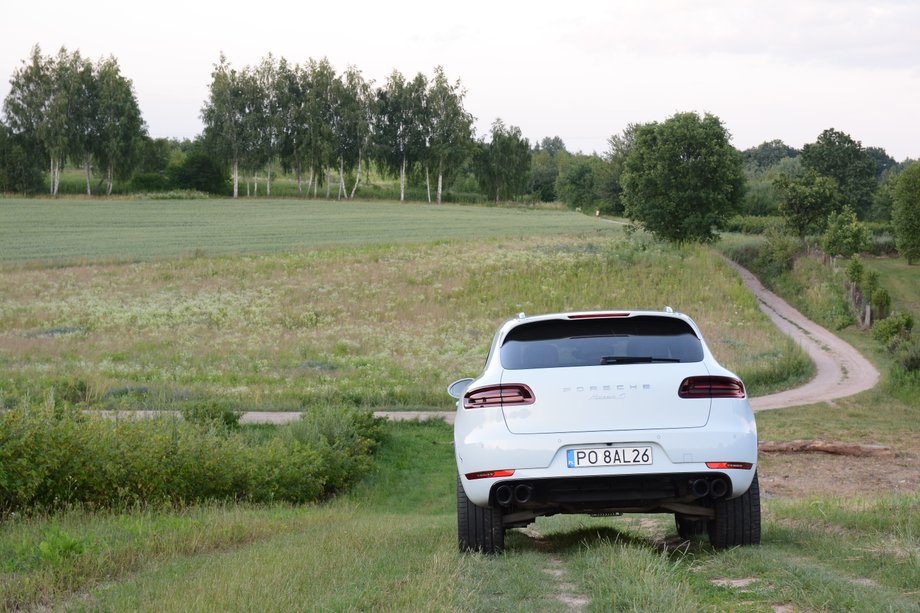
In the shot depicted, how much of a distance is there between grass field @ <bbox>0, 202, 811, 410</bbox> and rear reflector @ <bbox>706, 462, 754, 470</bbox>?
54.9 ft

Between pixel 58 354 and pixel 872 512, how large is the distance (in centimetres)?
3097

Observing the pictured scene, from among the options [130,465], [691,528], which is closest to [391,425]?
[130,465]

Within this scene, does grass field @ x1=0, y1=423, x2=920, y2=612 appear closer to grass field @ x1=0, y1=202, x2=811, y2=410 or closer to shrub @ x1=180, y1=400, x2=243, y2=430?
shrub @ x1=180, y1=400, x2=243, y2=430

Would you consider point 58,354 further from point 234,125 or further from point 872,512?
point 234,125

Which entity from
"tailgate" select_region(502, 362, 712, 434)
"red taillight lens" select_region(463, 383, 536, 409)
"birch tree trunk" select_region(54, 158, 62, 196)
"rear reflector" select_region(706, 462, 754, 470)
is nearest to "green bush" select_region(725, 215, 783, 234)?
"birch tree trunk" select_region(54, 158, 62, 196)

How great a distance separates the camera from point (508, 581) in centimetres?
583

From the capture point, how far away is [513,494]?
269 inches

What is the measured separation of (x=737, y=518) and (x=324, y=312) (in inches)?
1542

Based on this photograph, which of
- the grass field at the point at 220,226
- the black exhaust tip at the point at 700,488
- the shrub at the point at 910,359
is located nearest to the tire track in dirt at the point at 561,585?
the black exhaust tip at the point at 700,488

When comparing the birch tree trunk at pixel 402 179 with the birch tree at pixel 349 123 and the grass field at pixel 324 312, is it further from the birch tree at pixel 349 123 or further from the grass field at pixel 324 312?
the grass field at pixel 324 312

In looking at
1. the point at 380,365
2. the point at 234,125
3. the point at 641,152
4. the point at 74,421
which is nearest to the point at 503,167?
the point at 234,125

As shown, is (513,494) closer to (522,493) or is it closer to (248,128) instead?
(522,493)

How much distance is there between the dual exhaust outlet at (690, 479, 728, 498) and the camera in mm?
6758

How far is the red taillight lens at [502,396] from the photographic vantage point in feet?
22.6
